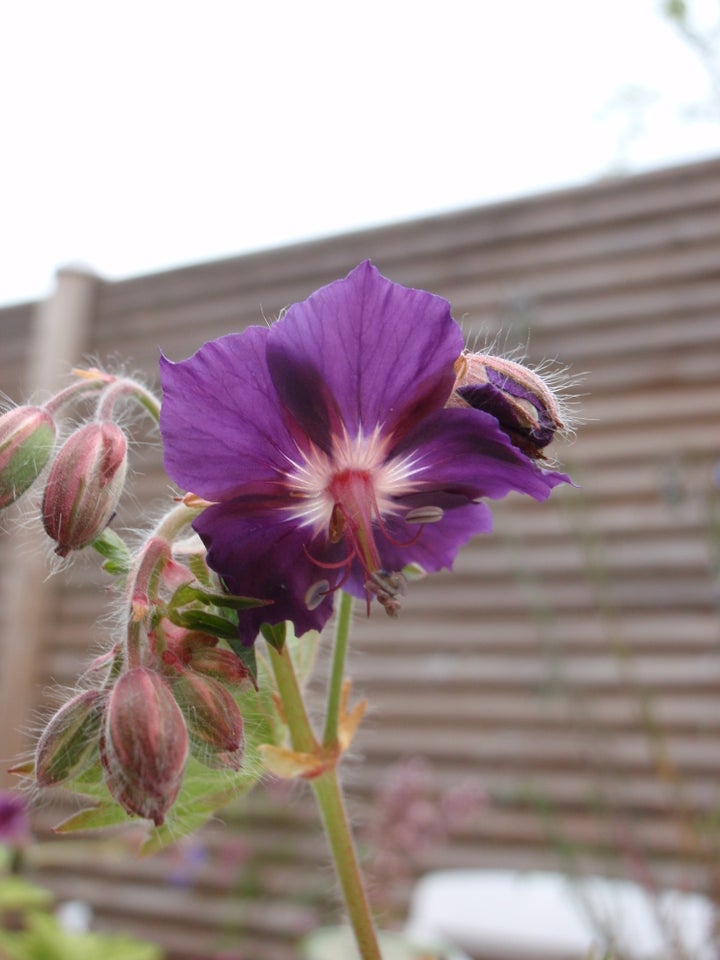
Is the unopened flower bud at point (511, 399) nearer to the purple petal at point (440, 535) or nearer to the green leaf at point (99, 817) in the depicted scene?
the purple petal at point (440, 535)

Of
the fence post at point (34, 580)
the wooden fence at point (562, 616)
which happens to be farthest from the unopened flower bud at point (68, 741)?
the fence post at point (34, 580)

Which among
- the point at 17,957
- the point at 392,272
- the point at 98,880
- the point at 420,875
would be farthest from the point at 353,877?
the point at 98,880

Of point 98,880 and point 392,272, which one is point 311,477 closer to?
point 392,272

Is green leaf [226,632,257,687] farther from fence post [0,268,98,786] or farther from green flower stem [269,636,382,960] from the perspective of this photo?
fence post [0,268,98,786]

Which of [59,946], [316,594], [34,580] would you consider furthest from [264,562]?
[34,580]

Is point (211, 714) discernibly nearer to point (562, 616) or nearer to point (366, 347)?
point (366, 347)

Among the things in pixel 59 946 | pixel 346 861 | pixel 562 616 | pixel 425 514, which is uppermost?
pixel 562 616
